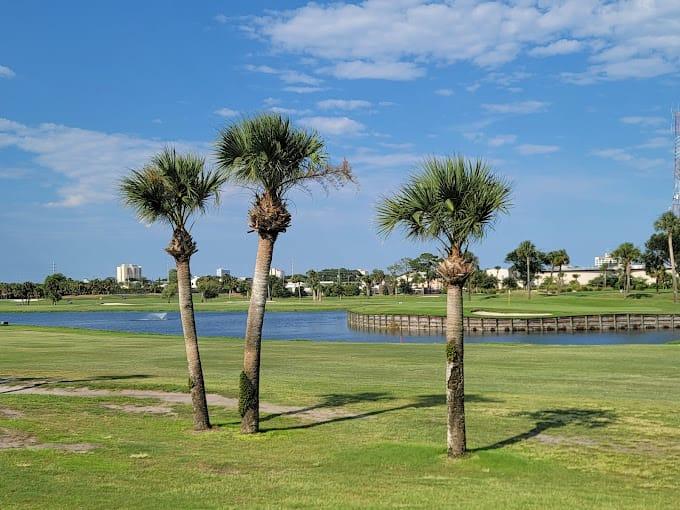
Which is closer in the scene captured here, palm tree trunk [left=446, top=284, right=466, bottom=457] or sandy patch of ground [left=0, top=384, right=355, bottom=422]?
palm tree trunk [left=446, top=284, right=466, bottom=457]

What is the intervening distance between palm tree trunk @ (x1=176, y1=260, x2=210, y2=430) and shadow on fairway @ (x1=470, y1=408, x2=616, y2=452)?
247 inches

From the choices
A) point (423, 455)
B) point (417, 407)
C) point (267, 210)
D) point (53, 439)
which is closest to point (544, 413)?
point (417, 407)

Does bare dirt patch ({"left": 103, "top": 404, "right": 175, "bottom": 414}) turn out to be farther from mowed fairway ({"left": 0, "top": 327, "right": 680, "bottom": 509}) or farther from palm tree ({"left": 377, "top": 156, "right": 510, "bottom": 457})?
palm tree ({"left": 377, "top": 156, "right": 510, "bottom": 457})

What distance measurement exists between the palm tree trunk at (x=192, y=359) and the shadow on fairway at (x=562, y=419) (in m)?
6.27

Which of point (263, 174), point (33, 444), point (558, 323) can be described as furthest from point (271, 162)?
point (558, 323)

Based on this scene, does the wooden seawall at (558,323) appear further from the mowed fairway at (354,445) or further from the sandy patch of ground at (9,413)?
the sandy patch of ground at (9,413)

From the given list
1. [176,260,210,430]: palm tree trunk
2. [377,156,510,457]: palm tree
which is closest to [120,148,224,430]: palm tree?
[176,260,210,430]: palm tree trunk

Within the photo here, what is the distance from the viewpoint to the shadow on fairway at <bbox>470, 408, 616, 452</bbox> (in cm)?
1517

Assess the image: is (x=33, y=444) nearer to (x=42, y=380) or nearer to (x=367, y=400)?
(x=367, y=400)

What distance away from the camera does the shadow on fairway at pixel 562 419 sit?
1517 centimetres

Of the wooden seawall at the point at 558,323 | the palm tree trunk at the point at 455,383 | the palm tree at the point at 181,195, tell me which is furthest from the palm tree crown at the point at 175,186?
the wooden seawall at the point at 558,323

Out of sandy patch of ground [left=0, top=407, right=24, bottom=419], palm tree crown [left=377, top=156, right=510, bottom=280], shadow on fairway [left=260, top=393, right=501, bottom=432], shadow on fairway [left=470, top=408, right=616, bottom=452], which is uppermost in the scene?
palm tree crown [left=377, top=156, right=510, bottom=280]

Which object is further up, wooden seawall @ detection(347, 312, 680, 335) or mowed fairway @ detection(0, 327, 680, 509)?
mowed fairway @ detection(0, 327, 680, 509)

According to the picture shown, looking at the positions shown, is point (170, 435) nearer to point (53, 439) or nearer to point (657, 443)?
point (53, 439)
